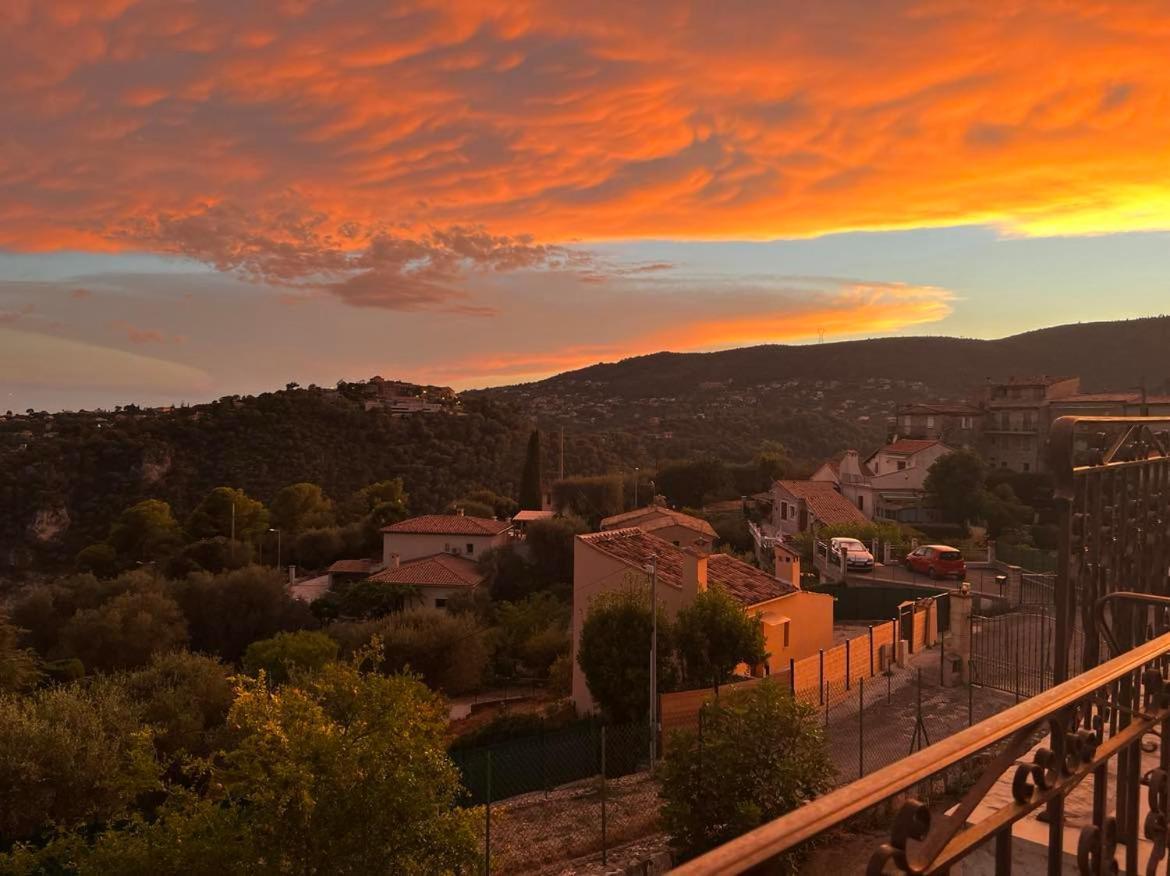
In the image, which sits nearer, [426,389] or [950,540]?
[950,540]

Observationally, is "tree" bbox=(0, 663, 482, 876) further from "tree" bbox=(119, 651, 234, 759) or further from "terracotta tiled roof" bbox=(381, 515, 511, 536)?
"terracotta tiled roof" bbox=(381, 515, 511, 536)

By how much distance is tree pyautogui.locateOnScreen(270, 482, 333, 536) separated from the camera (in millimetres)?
49219

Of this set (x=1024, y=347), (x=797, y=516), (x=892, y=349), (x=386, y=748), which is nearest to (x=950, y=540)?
(x=797, y=516)

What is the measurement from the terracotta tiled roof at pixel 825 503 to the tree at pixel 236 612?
21226 millimetres

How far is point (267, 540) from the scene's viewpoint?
47.7 m

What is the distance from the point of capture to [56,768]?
15914 mm

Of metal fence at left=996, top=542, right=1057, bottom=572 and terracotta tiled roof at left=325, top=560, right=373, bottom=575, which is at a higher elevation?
metal fence at left=996, top=542, right=1057, bottom=572

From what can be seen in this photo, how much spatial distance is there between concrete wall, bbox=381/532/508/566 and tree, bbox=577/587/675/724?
2201 centimetres

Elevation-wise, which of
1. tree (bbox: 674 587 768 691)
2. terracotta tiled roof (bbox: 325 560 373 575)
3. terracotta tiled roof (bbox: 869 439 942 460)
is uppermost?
terracotta tiled roof (bbox: 869 439 942 460)

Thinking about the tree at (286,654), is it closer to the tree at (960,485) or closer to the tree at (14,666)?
the tree at (14,666)

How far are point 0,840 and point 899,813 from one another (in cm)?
1858

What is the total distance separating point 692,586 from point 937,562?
13.4 metres

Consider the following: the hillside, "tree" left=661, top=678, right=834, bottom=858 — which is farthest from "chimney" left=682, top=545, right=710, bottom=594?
the hillside

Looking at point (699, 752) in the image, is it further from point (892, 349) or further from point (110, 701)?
point (892, 349)
